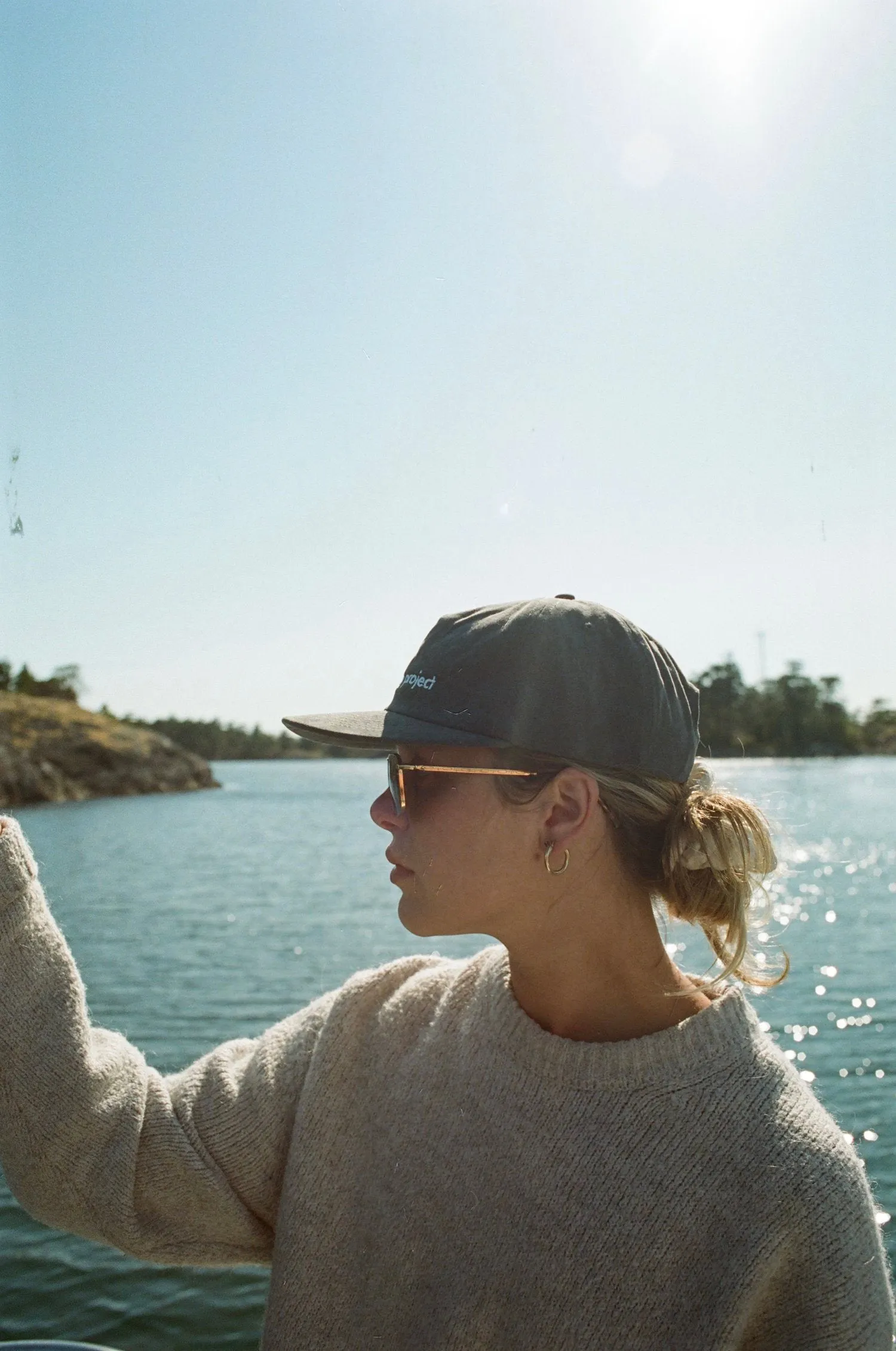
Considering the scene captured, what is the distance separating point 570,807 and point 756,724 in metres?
49.2

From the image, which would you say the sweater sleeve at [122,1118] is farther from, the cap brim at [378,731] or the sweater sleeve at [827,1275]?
the sweater sleeve at [827,1275]

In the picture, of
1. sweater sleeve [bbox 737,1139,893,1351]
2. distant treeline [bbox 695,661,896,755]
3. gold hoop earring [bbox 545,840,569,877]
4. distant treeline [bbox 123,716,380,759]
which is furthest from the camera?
distant treeline [bbox 123,716,380,759]

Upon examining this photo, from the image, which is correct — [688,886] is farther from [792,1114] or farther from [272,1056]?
[272,1056]

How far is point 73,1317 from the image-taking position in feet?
15.3

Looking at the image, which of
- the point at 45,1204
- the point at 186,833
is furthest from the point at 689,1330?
the point at 186,833

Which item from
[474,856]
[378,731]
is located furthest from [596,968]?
[378,731]

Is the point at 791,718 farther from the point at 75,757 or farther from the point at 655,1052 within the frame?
the point at 655,1052

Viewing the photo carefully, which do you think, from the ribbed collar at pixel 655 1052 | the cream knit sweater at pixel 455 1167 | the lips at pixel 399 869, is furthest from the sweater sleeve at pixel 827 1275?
the lips at pixel 399 869

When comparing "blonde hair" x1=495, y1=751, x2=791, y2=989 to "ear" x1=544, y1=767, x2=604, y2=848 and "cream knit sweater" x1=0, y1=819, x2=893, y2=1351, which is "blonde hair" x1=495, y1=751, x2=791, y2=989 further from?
"cream knit sweater" x1=0, y1=819, x2=893, y2=1351

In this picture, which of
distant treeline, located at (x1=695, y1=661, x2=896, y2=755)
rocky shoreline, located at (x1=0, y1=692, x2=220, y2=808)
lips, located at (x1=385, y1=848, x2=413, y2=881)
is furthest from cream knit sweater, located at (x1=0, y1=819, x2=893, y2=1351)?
rocky shoreline, located at (x1=0, y1=692, x2=220, y2=808)

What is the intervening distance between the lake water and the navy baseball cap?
30cm

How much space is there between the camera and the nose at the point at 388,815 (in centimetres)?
167

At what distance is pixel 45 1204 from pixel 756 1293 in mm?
1087

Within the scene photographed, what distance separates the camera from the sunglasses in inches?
62.3
